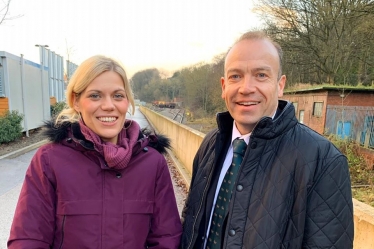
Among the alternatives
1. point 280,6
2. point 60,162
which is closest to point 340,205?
point 60,162

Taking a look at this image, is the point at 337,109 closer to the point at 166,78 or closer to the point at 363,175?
the point at 363,175

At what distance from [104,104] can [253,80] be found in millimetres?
924

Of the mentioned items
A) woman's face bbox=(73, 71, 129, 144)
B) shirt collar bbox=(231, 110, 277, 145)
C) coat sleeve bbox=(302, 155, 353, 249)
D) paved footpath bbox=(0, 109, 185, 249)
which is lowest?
paved footpath bbox=(0, 109, 185, 249)

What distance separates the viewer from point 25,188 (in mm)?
1569

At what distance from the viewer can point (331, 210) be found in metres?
1.36

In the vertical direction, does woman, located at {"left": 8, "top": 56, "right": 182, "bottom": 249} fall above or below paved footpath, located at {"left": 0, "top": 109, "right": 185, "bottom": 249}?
above

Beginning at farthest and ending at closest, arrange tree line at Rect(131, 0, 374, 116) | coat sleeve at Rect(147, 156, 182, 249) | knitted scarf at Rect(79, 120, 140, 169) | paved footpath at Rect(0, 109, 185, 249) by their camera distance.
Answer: tree line at Rect(131, 0, 374, 116) < paved footpath at Rect(0, 109, 185, 249) < coat sleeve at Rect(147, 156, 182, 249) < knitted scarf at Rect(79, 120, 140, 169)

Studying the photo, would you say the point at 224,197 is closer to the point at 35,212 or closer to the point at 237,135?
the point at 237,135

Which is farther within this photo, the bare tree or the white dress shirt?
the bare tree

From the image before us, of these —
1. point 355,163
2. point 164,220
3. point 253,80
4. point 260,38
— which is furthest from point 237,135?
point 355,163

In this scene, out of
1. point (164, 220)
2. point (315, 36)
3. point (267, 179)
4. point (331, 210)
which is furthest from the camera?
point (315, 36)

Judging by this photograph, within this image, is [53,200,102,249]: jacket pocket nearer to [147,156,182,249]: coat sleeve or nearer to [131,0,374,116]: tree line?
[147,156,182,249]: coat sleeve

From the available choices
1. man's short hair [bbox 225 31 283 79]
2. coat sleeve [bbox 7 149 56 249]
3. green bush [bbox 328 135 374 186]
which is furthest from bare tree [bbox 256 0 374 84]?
coat sleeve [bbox 7 149 56 249]

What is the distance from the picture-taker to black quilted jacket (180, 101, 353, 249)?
1.37 m
